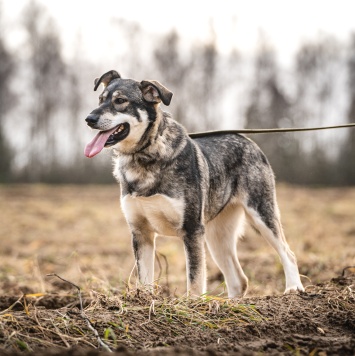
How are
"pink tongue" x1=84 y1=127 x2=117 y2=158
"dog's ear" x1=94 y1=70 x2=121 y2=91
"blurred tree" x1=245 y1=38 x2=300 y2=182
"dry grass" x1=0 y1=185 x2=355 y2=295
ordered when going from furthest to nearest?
"blurred tree" x1=245 y1=38 x2=300 y2=182, "dry grass" x1=0 y1=185 x2=355 y2=295, "dog's ear" x1=94 y1=70 x2=121 y2=91, "pink tongue" x1=84 y1=127 x2=117 y2=158

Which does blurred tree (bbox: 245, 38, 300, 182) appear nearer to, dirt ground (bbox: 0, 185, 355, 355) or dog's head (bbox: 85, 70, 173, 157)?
dirt ground (bbox: 0, 185, 355, 355)

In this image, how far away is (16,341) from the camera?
11.9 ft

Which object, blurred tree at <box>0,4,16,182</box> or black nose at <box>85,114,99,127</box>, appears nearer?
black nose at <box>85,114,99,127</box>

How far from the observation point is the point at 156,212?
5.41m

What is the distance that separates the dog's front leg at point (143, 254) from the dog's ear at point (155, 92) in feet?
4.20

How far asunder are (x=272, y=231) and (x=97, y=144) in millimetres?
2165

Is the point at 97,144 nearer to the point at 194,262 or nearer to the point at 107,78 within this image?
the point at 107,78

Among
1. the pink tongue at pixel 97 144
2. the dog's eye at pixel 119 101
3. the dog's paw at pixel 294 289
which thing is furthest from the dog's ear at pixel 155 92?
Result: the dog's paw at pixel 294 289

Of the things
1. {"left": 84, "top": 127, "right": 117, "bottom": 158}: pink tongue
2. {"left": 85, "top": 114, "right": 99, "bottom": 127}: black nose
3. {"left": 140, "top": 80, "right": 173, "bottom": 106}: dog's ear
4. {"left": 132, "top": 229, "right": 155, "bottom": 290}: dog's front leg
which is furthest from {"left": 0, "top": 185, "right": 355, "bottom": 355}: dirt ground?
{"left": 140, "top": 80, "right": 173, "bottom": 106}: dog's ear

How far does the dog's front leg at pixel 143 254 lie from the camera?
567 centimetres

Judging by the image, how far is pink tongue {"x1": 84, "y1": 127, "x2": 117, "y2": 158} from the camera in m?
5.05

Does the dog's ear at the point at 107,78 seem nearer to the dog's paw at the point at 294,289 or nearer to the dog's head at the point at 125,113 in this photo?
the dog's head at the point at 125,113

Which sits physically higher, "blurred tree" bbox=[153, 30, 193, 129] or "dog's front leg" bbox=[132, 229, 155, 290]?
"blurred tree" bbox=[153, 30, 193, 129]

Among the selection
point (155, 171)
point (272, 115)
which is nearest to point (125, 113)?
point (155, 171)
